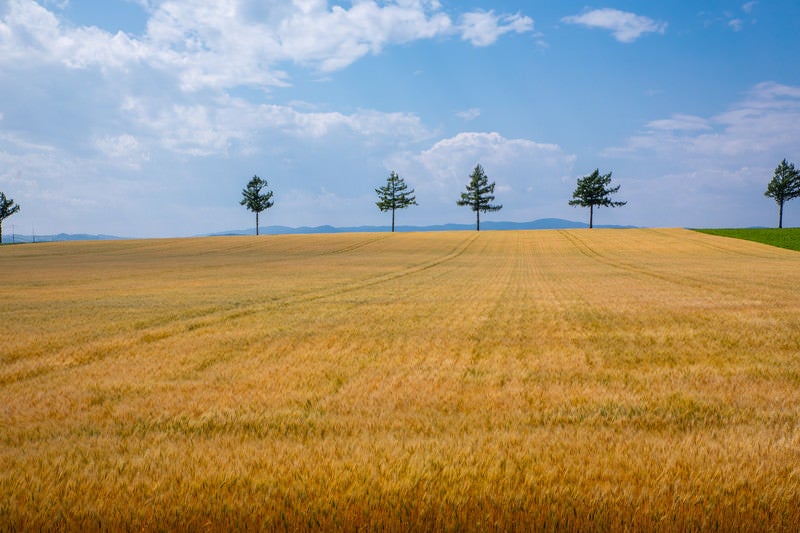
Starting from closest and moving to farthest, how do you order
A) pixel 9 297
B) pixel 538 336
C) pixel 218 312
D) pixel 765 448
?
pixel 765 448, pixel 538 336, pixel 218 312, pixel 9 297

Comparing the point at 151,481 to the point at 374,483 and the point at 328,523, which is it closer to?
the point at 328,523

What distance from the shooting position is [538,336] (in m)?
12.1

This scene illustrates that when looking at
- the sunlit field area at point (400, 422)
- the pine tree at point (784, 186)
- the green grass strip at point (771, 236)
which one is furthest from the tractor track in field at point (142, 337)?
the pine tree at point (784, 186)

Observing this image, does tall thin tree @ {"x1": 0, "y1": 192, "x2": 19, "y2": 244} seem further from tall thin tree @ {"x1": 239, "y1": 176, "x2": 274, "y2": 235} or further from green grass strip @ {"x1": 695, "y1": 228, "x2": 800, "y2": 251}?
green grass strip @ {"x1": 695, "y1": 228, "x2": 800, "y2": 251}

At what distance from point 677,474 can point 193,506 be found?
4474 millimetres

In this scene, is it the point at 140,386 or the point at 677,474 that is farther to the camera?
the point at 140,386

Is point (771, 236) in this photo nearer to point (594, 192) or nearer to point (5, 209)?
point (594, 192)

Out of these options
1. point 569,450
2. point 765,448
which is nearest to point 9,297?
point 569,450

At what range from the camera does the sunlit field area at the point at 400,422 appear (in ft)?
13.3

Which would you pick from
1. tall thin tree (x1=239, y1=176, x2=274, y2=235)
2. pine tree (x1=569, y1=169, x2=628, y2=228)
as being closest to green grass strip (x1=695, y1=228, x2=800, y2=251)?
pine tree (x1=569, y1=169, x2=628, y2=228)

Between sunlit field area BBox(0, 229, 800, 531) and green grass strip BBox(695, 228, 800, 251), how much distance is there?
220 ft

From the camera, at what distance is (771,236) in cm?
7525

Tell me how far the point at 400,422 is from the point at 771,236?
9121 centimetres

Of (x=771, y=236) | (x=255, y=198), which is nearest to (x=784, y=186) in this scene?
(x=771, y=236)
